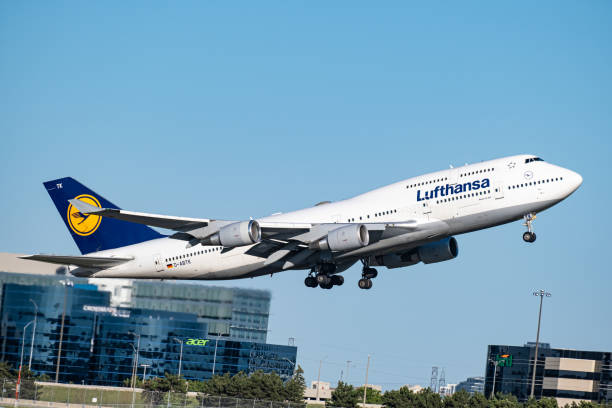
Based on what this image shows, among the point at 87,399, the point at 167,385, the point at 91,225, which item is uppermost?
→ the point at 91,225

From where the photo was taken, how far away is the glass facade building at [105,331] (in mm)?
91312

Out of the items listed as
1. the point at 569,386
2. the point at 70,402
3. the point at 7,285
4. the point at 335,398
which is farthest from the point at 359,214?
the point at 569,386

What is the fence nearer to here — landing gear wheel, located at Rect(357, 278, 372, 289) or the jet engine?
landing gear wheel, located at Rect(357, 278, 372, 289)

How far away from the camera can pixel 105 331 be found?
351ft

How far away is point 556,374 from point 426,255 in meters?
65.2

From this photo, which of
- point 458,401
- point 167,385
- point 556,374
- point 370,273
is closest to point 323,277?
point 370,273

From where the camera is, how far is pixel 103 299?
101 meters

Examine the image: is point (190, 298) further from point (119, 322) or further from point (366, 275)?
point (366, 275)

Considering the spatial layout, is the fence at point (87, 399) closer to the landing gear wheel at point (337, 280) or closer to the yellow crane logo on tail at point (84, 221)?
the landing gear wheel at point (337, 280)

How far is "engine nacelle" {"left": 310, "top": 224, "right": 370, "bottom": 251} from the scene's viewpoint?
4816cm

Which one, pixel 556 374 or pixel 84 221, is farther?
pixel 556 374

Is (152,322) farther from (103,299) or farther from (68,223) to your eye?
(68,223)

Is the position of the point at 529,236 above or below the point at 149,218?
above

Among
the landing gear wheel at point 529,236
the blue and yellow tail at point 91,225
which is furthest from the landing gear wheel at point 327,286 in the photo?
the landing gear wheel at point 529,236
